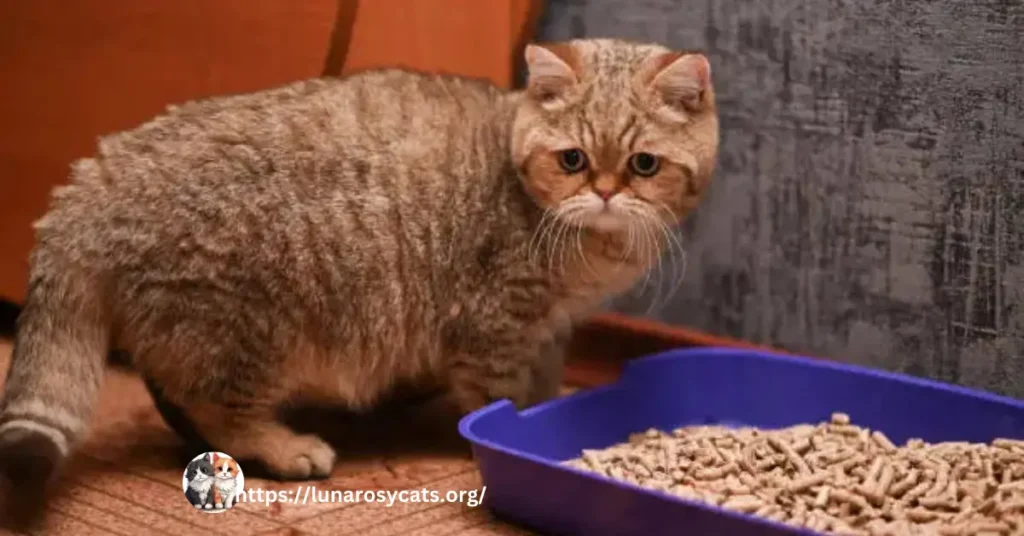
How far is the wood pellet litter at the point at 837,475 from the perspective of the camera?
159 cm

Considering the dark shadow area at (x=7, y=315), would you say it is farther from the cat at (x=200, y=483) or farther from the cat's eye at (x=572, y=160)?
the cat's eye at (x=572, y=160)

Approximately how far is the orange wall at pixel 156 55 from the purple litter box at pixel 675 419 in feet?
2.40

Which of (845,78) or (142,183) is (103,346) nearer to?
(142,183)

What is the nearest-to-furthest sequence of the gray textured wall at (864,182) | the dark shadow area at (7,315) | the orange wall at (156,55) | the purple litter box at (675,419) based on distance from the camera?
1. the purple litter box at (675,419)
2. the gray textured wall at (864,182)
3. the orange wall at (156,55)
4. the dark shadow area at (7,315)

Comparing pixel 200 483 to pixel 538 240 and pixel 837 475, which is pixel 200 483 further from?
pixel 837 475

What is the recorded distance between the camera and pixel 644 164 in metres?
1.89

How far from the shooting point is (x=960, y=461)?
5.84 feet

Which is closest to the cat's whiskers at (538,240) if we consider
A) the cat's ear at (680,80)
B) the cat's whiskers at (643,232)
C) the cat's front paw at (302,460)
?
the cat's whiskers at (643,232)

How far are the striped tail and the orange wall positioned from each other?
590 millimetres

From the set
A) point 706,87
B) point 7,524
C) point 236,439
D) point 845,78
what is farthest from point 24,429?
point 845,78

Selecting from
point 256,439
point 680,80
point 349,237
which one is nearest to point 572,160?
point 680,80

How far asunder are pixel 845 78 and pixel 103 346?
51.6 inches

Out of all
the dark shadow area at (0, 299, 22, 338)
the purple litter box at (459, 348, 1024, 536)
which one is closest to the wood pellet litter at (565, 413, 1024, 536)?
the purple litter box at (459, 348, 1024, 536)

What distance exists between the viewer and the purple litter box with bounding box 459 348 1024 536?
5.07 feet
